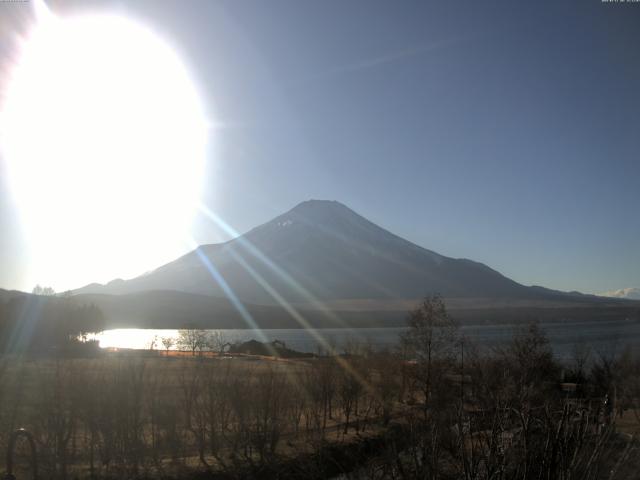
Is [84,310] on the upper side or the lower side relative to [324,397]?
upper

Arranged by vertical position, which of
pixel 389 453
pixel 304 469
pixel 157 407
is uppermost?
pixel 389 453

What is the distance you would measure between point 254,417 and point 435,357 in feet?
49.2

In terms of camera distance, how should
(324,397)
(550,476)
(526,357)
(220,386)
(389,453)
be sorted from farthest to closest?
(526,357) < (324,397) < (220,386) < (389,453) < (550,476)

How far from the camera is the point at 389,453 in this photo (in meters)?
5.60

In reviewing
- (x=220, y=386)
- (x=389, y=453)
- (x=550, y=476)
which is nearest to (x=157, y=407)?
(x=220, y=386)

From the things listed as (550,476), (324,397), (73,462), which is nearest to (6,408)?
(73,462)

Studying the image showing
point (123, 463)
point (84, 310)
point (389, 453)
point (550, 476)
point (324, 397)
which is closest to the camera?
point (550, 476)

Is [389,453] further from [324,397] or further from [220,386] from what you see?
[324,397]

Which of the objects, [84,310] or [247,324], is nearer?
[84,310]

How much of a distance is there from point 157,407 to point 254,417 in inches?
145

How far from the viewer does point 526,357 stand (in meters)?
28.5

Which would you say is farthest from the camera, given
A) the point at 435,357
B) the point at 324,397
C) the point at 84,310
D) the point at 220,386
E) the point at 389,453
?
the point at 84,310

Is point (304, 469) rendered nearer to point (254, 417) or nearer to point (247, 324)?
point (254, 417)

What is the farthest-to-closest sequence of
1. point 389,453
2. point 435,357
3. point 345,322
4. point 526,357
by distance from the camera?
1. point 345,322
2. point 435,357
3. point 526,357
4. point 389,453
